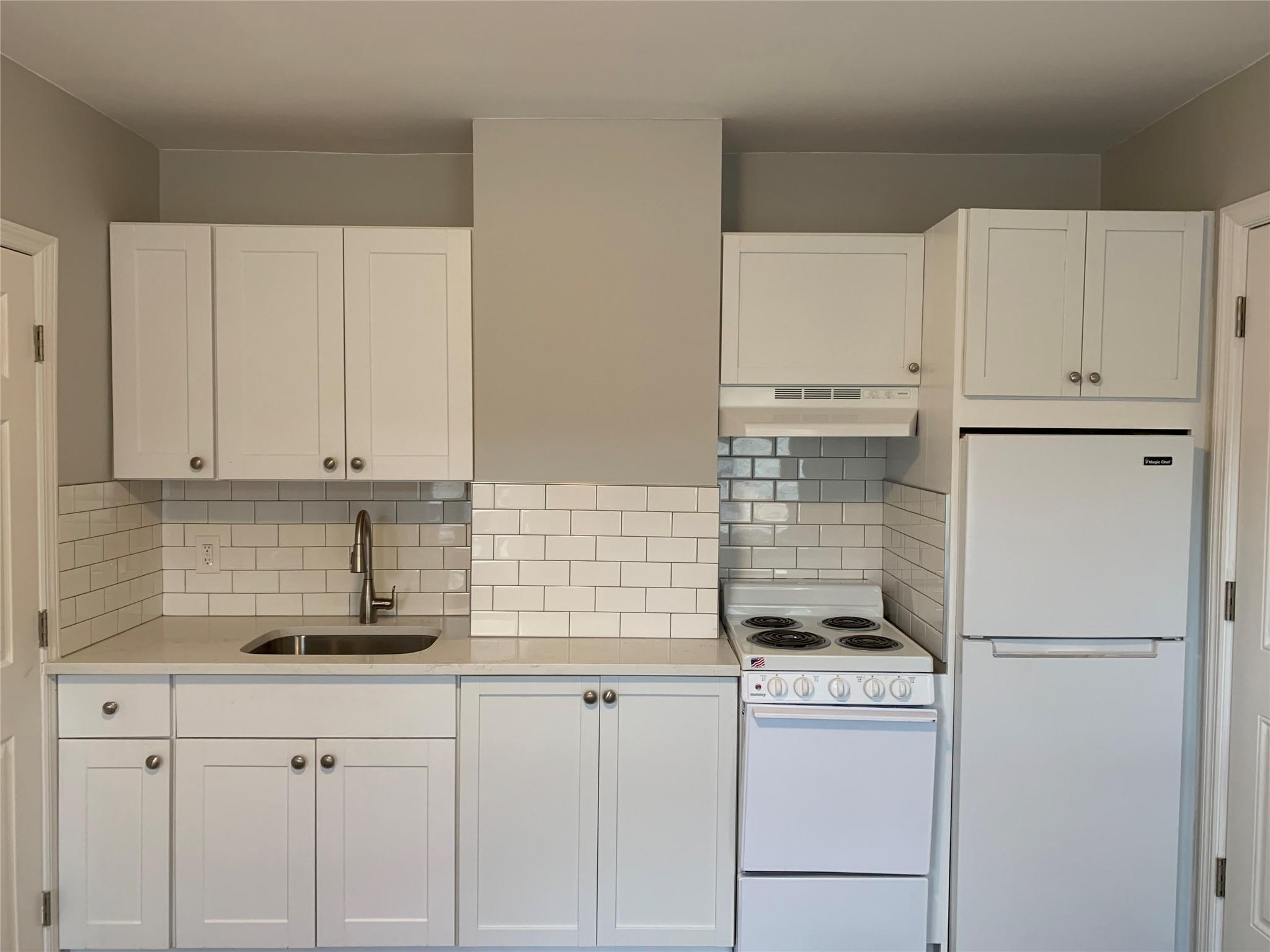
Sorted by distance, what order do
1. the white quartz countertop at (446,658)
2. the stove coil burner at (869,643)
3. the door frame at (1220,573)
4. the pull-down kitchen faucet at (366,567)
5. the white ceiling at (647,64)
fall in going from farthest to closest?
the pull-down kitchen faucet at (366,567) → the stove coil burner at (869,643) → the white quartz countertop at (446,658) → the door frame at (1220,573) → the white ceiling at (647,64)

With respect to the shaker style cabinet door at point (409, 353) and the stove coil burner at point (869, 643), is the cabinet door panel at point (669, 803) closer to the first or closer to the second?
the stove coil burner at point (869, 643)

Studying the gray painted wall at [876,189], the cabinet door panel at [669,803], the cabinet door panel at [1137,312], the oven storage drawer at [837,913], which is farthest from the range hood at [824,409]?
the oven storage drawer at [837,913]

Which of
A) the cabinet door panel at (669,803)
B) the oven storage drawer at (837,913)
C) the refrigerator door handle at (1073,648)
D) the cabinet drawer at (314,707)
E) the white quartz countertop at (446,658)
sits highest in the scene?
the refrigerator door handle at (1073,648)

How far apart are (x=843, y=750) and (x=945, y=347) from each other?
1193mm

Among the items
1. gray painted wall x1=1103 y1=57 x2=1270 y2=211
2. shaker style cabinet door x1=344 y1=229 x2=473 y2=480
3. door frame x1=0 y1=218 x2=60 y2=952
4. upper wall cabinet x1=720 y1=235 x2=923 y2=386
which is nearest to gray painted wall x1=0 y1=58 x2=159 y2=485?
door frame x1=0 y1=218 x2=60 y2=952

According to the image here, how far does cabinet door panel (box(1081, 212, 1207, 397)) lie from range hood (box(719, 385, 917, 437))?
56 centimetres

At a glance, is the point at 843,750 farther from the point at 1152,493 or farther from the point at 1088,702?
the point at 1152,493

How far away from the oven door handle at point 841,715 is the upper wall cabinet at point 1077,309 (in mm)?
915

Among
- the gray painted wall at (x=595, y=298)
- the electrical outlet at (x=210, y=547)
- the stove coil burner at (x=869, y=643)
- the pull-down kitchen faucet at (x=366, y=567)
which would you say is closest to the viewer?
the stove coil burner at (x=869, y=643)

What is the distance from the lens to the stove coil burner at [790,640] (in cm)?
265

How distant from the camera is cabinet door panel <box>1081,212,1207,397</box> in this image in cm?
247

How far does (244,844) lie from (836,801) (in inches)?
66.8

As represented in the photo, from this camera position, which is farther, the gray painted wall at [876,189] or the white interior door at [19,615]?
the gray painted wall at [876,189]

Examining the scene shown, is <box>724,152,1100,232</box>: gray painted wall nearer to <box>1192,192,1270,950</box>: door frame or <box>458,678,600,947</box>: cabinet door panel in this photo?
<box>1192,192,1270,950</box>: door frame
